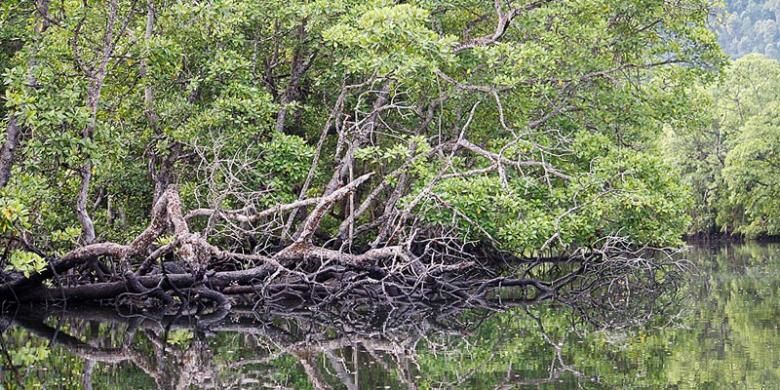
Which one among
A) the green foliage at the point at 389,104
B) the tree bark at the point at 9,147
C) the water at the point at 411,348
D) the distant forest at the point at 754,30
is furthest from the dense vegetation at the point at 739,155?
the distant forest at the point at 754,30

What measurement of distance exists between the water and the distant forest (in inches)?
5499

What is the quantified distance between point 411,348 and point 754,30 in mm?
153214

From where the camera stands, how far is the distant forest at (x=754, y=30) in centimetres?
14938

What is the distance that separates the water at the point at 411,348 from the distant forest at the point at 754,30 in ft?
458

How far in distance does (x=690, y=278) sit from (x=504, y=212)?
7676 mm

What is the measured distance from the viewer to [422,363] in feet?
33.0

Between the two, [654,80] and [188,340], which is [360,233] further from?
[188,340]

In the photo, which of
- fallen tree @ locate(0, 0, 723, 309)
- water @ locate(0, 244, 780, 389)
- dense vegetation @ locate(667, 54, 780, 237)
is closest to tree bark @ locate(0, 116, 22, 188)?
fallen tree @ locate(0, 0, 723, 309)

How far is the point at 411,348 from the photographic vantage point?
1128 cm

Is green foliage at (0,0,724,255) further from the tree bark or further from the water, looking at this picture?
the water

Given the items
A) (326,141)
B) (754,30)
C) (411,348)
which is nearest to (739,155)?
(326,141)

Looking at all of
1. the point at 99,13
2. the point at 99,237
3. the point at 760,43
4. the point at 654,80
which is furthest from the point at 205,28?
the point at 760,43

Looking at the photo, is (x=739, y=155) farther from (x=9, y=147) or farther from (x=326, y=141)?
(x=9, y=147)

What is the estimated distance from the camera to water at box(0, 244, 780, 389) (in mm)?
8984
